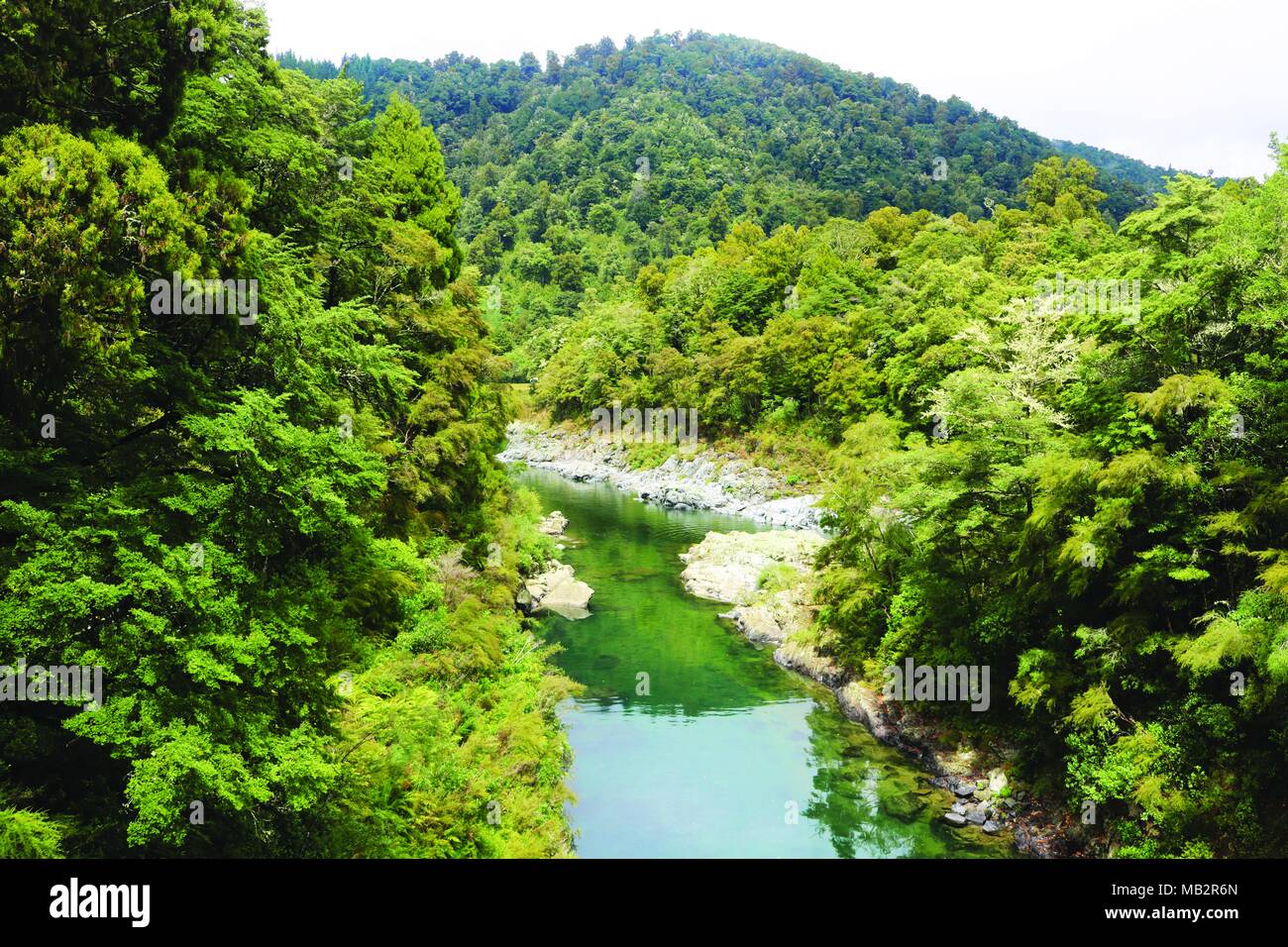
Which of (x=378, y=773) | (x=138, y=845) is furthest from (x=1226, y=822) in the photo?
(x=138, y=845)

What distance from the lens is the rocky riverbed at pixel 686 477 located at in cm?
4500

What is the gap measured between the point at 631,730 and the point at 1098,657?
11145 millimetres

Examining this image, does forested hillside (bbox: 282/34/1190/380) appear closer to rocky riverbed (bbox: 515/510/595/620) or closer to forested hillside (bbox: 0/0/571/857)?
rocky riverbed (bbox: 515/510/595/620)
